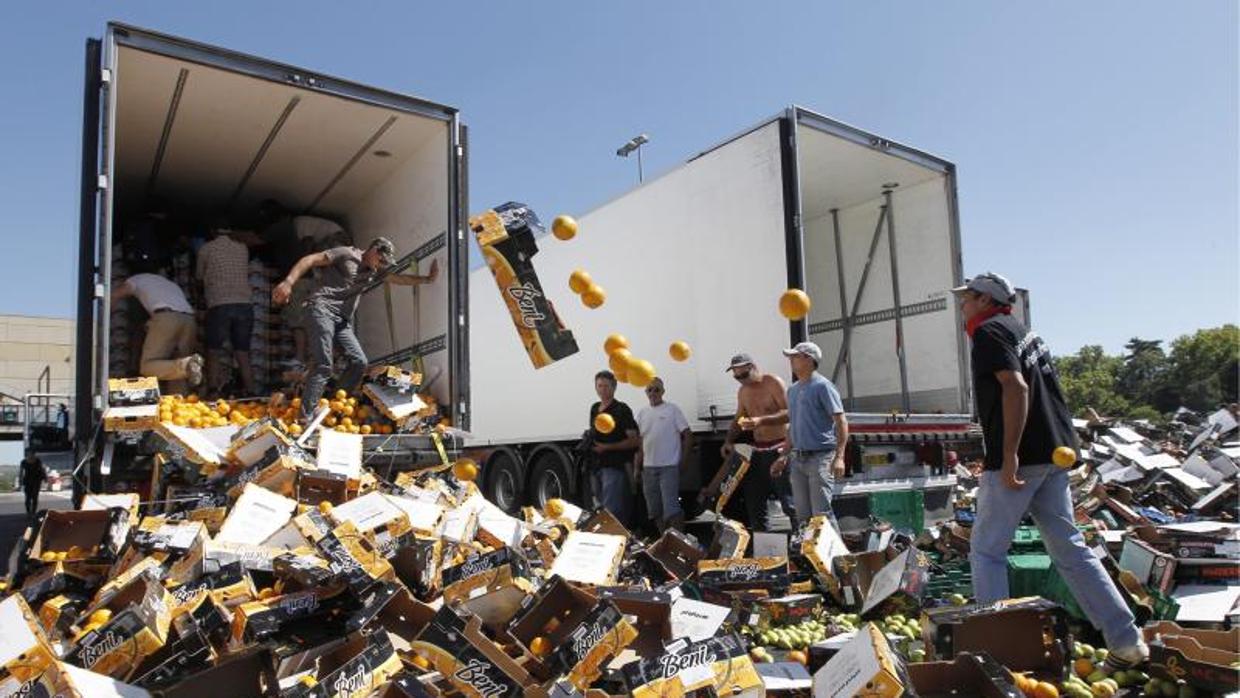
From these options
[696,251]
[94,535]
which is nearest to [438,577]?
[94,535]

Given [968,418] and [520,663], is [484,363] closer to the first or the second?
[968,418]

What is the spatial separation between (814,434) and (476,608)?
321cm

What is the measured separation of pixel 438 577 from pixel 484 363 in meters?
7.39

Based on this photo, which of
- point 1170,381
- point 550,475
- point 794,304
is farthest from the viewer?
point 1170,381

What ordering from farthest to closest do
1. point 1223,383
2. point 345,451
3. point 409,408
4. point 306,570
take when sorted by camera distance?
point 1223,383 → point 409,408 → point 345,451 → point 306,570

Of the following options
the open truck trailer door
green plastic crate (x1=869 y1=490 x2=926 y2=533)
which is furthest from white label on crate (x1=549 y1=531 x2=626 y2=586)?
green plastic crate (x1=869 y1=490 x2=926 y2=533)

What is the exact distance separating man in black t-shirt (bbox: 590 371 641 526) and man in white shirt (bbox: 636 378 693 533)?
35cm

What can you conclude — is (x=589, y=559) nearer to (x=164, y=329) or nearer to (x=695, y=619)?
(x=695, y=619)

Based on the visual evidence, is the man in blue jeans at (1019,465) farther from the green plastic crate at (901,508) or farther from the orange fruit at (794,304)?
the green plastic crate at (901,508)

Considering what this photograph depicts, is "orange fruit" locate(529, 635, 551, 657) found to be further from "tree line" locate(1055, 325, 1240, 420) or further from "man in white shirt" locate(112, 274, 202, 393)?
"tree line" locate(1055, 325, 1240, 420)

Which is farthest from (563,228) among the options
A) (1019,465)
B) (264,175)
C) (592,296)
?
(264,175)

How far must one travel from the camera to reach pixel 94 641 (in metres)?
3.28

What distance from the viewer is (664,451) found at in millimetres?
7477

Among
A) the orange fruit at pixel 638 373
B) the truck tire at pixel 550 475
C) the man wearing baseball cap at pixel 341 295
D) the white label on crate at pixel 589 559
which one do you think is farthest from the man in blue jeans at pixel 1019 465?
the truck tire at pixel 550 475
